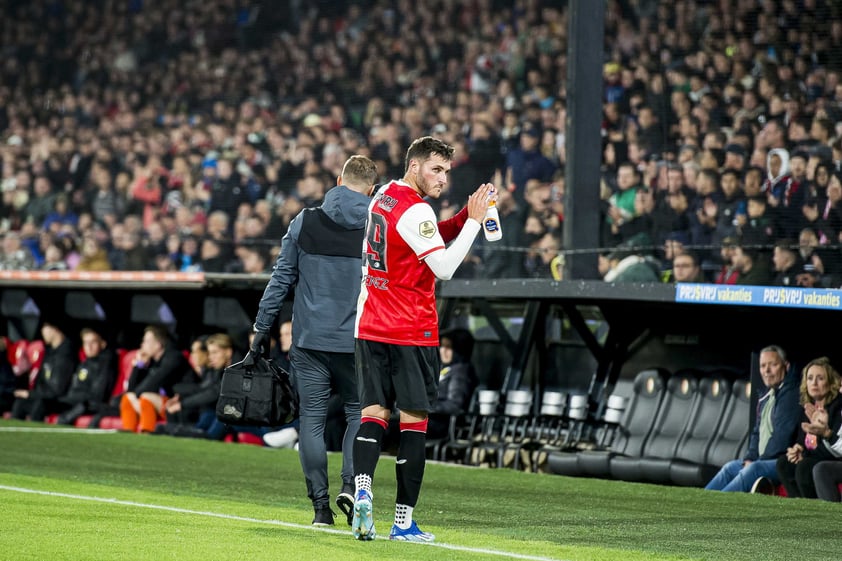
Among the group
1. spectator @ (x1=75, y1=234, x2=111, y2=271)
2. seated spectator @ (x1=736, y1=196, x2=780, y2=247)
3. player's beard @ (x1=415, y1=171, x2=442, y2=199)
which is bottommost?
spectator @ (x1=75, y1=234, x2=111, y2=271)

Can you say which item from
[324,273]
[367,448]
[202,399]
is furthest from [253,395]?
[202,399]

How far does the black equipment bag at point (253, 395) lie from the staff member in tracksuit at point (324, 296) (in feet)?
0.56

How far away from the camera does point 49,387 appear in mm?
15336

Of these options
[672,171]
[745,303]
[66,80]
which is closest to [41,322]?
[66,80]

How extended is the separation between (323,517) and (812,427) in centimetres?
409

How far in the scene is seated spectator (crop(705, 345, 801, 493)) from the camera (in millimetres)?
9422

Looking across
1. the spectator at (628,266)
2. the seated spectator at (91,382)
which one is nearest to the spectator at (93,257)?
the seated spectator at (91,382)

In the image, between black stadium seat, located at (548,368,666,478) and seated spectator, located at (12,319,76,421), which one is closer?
black stadium seat, located at (548,368,666,478)

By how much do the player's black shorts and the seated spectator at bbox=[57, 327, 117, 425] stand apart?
9.49 m

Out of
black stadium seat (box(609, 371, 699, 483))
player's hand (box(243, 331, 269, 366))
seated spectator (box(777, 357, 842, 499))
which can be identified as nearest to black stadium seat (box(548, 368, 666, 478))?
black stadium seat (box(609, 371, 699, 483))

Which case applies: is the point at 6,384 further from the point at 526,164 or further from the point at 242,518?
the point at 242,518

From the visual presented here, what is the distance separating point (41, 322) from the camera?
1658 cm

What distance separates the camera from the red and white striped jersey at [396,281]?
219 inches

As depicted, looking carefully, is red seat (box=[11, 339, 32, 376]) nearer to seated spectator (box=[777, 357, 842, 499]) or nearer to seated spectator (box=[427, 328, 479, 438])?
seated spectator (box=[427, 328, 479, 438])
